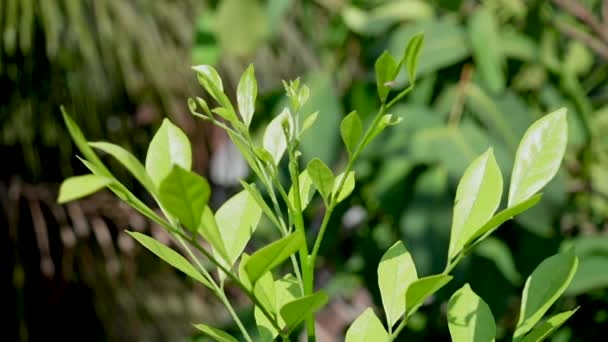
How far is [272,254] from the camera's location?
0.26 metres

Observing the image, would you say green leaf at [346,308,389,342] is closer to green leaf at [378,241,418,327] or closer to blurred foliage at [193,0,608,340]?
green leaf at [378,241,418,327]

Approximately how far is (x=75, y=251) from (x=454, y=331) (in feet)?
4.75

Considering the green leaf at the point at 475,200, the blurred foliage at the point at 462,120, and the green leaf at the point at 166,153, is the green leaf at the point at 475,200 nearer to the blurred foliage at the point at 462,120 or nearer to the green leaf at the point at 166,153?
the green leaf at the point at 166,153

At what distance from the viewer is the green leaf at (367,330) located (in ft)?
1.05

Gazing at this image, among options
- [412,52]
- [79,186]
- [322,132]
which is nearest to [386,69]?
[412,52]

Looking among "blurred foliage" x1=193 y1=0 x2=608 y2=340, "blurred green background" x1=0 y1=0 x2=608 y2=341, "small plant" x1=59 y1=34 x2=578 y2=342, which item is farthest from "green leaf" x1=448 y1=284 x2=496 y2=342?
"blurred foliage" x1=193 y1=0 x2=608 y2=340

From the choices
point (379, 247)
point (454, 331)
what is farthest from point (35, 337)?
point (454, 331)

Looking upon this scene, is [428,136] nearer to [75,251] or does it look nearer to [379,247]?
[379,247]

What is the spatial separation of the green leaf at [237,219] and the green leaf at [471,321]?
9cm

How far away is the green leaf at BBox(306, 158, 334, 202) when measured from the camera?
294mm

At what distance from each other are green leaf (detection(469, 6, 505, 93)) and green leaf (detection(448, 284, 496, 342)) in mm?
632

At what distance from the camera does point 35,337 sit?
179 cm

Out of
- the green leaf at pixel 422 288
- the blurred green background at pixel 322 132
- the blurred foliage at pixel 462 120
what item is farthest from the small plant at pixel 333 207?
the blurred foliage at pixel 462 120

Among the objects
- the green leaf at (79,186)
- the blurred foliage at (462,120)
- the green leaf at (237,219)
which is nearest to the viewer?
the green leaf at (79,186)
